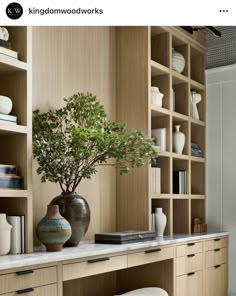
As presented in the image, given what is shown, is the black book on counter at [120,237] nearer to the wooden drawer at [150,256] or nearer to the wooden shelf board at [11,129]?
the wooden drawer at [150,256]

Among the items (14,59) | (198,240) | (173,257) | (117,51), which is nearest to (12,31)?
(14,59)

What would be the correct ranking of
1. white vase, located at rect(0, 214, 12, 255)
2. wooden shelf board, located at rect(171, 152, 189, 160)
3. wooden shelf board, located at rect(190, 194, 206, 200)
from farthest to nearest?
wooden shelf board, located at rect(190, 194, 206, 200) < wooden shelf board, located at rect(171, 152, 189, 160) < white vase, located at rect(0, 214, 12, 255)

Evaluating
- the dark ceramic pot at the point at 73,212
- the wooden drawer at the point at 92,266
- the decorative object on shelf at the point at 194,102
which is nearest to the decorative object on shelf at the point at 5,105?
the dark ceramic pot at the point at 73,212

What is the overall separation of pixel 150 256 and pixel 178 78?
1698 millimetres

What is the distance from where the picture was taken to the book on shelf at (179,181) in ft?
14.7

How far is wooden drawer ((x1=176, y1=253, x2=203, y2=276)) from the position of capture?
3.85 m

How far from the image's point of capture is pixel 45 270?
2.60 m

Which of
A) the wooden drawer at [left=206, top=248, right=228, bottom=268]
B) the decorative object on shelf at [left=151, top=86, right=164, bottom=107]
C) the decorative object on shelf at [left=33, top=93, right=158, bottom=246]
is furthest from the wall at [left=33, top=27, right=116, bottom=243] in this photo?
the wooden drawer at [left=206, top=248, right=228, bottom=268]

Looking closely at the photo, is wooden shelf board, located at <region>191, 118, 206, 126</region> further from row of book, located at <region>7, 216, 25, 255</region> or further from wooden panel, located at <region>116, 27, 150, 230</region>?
row of book, located at <region>7, 216, 25, 255</region>

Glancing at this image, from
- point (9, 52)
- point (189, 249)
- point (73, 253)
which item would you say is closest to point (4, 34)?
point (9, 52)

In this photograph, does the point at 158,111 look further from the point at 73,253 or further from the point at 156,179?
the point at 73,253

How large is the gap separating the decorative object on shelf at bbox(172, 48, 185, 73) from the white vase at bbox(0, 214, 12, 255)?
2315 millimetres

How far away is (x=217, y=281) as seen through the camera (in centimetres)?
447
